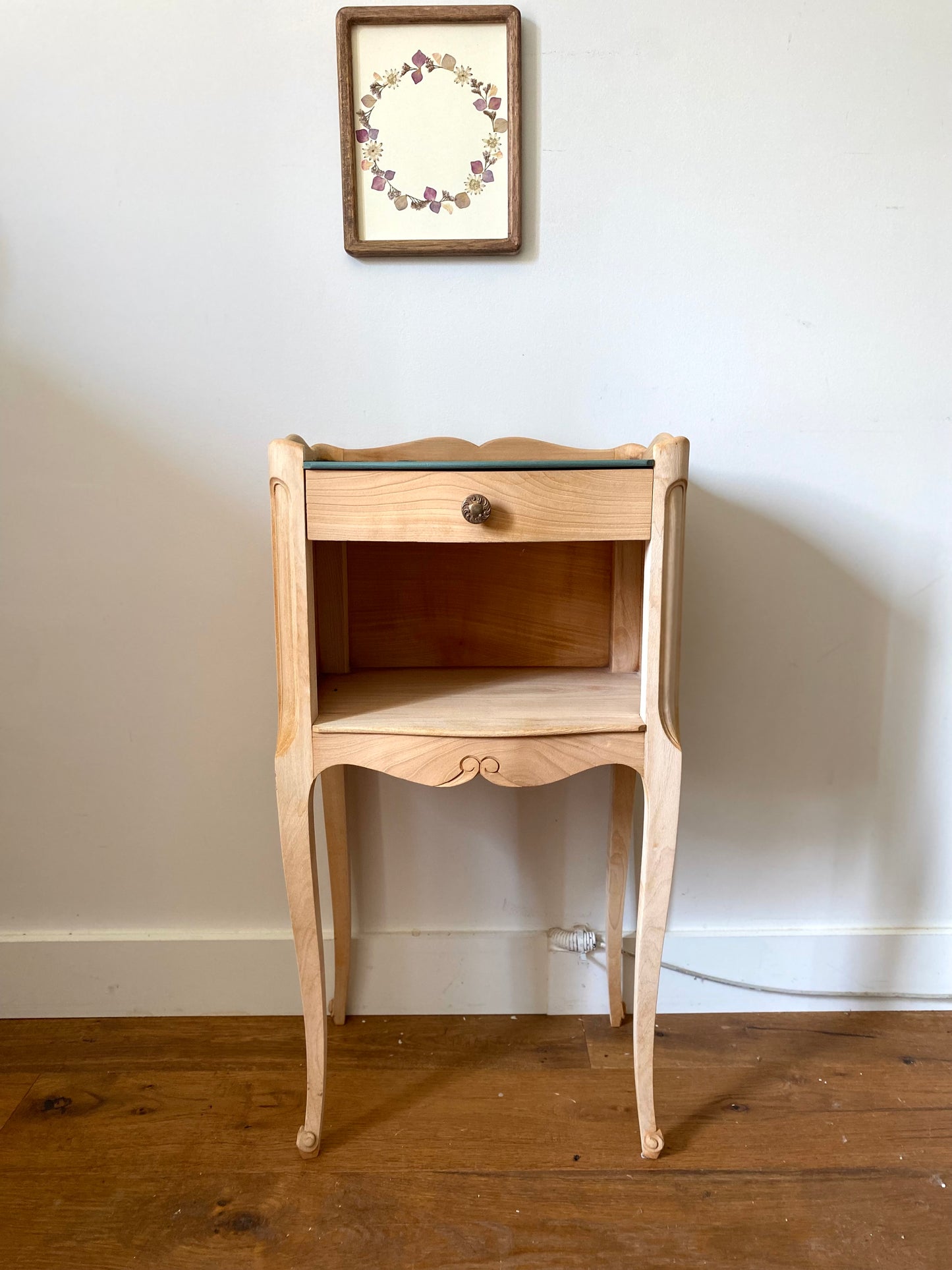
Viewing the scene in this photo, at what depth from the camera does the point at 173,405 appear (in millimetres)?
1215

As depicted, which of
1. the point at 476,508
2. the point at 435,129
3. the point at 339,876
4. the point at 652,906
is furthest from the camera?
the point at 339,876

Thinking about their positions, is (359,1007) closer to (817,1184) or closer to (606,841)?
(606,841)

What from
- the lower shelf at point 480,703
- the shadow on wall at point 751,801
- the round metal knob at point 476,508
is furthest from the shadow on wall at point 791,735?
the round metal knob at point 476,508

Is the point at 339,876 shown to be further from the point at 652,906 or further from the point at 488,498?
the point at 488,498

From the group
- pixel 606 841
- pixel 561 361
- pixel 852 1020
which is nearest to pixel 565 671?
pixel 606 841

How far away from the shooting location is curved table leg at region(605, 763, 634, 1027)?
1.25m

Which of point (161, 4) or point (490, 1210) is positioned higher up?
point (161, 4)

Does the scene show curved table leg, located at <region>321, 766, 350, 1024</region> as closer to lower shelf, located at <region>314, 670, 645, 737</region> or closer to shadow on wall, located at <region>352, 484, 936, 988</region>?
shadow on wall, located at <region>352, 484, 936, 988</region>

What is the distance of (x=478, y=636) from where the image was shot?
1.22m

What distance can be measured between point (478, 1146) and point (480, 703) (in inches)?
22.6

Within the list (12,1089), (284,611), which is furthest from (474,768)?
(12,1089)

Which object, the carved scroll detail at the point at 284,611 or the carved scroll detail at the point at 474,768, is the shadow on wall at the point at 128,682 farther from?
the carved scroll detail at the point at 474,768

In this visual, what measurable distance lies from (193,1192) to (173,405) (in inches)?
40.7

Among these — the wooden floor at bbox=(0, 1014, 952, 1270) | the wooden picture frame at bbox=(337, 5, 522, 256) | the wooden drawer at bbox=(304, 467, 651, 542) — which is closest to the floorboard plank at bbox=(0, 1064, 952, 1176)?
the wooden floor at bbox=(0, 1014, 952, 1270)
